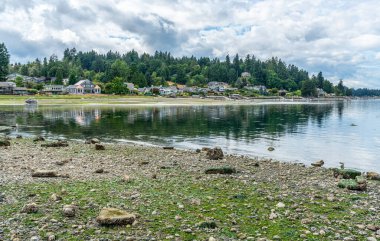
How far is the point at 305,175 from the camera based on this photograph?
840 inches

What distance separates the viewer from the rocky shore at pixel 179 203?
1070cm

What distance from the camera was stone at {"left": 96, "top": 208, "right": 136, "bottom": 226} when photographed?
36.1 ft

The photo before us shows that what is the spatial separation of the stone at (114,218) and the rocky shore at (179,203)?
31 mm

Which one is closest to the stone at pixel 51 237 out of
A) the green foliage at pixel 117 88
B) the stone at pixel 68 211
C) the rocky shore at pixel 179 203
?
the rocky shore at pixel 179 203

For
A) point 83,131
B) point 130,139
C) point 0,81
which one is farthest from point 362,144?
point 0,81

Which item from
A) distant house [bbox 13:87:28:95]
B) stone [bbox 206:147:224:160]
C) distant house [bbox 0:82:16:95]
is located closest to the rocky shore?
stone [bbox 206:147:224:160]

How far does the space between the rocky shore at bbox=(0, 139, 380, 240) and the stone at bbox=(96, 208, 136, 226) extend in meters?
0.03

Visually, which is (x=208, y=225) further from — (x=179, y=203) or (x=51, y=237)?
(x=51, y=237)

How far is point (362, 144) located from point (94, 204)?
35602 mm

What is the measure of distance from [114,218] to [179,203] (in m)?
3.15

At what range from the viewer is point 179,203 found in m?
13.6

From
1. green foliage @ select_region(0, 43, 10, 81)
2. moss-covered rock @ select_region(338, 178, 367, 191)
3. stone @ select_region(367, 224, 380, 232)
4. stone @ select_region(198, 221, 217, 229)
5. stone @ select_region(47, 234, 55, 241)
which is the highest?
green foliage @ select_region(0, 43, 10, 81)

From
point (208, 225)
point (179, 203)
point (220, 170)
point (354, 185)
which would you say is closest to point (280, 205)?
point (208, 225)

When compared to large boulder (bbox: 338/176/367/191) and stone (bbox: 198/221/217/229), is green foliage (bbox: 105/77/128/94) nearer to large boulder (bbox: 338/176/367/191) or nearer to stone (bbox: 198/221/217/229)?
large boulder (bbox: 338/176/367/191)
